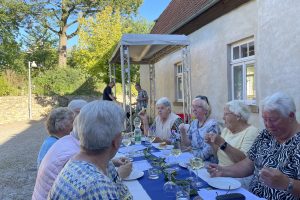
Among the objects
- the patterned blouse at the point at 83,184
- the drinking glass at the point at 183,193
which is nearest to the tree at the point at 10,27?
the drinking glass at the point at 183,193

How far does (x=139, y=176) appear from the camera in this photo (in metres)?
2.48

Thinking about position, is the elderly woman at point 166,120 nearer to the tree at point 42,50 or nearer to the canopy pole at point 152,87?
the canopy pole at point 152,87

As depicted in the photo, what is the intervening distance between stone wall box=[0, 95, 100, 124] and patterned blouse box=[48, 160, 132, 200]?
17.6 metres

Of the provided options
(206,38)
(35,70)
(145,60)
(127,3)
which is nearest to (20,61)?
(35,70)

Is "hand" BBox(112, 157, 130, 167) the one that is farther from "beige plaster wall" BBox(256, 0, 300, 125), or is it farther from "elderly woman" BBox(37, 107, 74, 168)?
"beige plaster wall" BBox(256, 0, 300, 125)

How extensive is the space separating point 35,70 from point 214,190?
92.1 ft

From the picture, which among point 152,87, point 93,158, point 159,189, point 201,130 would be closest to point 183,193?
point 159,189

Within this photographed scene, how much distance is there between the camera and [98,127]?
1.47 meters

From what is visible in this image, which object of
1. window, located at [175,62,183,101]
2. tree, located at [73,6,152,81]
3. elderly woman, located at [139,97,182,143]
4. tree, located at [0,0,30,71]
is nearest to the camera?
elderly woman, located at [139,97,182,143]

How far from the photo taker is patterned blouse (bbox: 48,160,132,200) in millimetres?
1320

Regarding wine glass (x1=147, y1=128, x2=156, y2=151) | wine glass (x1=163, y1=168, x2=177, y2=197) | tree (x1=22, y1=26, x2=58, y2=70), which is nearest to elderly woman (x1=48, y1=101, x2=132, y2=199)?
wine glass (x1=163, y1=168, x2=177, y2=197)

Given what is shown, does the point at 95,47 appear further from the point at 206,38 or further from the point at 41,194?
the point at 41,194

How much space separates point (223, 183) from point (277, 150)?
535mm

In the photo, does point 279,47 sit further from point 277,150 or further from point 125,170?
point 125,170
